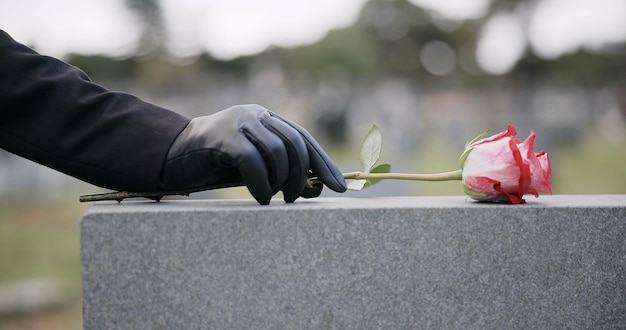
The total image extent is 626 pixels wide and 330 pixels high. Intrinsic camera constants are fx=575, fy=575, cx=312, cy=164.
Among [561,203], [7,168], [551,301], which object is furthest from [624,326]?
[7,168]

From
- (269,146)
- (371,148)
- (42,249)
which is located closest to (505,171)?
(371,148)

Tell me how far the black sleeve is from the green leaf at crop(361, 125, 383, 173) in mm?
484

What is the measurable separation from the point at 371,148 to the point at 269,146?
415mm

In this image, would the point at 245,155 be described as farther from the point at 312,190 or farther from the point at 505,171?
the point at 505,171

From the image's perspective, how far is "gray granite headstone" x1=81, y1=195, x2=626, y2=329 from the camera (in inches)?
44.6

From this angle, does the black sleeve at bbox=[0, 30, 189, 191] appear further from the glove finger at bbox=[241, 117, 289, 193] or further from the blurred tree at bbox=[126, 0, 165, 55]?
the blurred tree at bbox=[126, 0, 165, 55]

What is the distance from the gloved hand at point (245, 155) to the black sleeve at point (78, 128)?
0.05 metres

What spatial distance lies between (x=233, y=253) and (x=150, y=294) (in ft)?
0.60

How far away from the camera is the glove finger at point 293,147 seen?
1.19 metres

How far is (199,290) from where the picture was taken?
115cm

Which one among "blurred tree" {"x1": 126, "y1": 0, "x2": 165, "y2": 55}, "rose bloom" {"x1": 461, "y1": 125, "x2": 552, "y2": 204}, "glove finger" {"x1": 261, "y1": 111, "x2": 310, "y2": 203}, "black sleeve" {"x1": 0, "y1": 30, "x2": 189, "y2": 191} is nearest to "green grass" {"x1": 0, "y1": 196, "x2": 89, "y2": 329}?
"black sleeve" {"x1": 0, "y1": 30, "x2": 189, "y2": 191}

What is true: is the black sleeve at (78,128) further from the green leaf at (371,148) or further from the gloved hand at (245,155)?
the green leaf at (371,148)

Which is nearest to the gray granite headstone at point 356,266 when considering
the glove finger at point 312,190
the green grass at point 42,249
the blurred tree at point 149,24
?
the glove finger at point 312,190

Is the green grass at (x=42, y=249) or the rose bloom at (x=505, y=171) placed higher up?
the rose bloom at (x=505, y=171)
